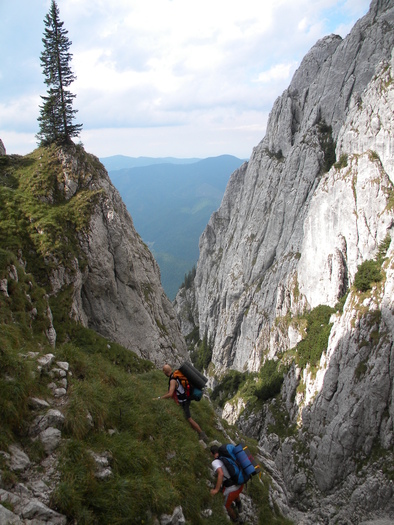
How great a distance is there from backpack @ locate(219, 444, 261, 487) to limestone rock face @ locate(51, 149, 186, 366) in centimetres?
1594

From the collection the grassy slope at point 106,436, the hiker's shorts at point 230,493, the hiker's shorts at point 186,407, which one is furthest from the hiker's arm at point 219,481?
the hiker's shorts at point 186,407

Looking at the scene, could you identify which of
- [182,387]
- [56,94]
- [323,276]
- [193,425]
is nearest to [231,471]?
[193,425]

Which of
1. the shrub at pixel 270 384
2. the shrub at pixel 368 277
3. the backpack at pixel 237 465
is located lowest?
the shrub at pixel 270 384

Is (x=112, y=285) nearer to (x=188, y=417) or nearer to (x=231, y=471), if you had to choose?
(x=188, y=417)

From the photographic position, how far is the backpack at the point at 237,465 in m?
9.01

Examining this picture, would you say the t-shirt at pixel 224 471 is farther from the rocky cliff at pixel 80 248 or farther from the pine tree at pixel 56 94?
the pine tree at pixel 56 94

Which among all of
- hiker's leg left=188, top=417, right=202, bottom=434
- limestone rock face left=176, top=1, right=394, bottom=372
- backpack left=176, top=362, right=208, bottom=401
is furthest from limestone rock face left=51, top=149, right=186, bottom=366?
limestone rock face left=176, top=1, right=394, bottom=372

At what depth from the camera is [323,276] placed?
63438 mm

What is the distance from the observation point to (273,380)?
→ 61.4 metres

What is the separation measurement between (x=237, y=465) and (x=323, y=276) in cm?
5907

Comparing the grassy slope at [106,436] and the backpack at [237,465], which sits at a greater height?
the grassy slope at [106,436]

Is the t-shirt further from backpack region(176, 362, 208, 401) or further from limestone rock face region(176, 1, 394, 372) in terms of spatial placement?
limestone rock face region(176, 1, 394, 372)

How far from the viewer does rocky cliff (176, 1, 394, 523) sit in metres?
37.6

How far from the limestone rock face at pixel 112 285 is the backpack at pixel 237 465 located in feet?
52.3
